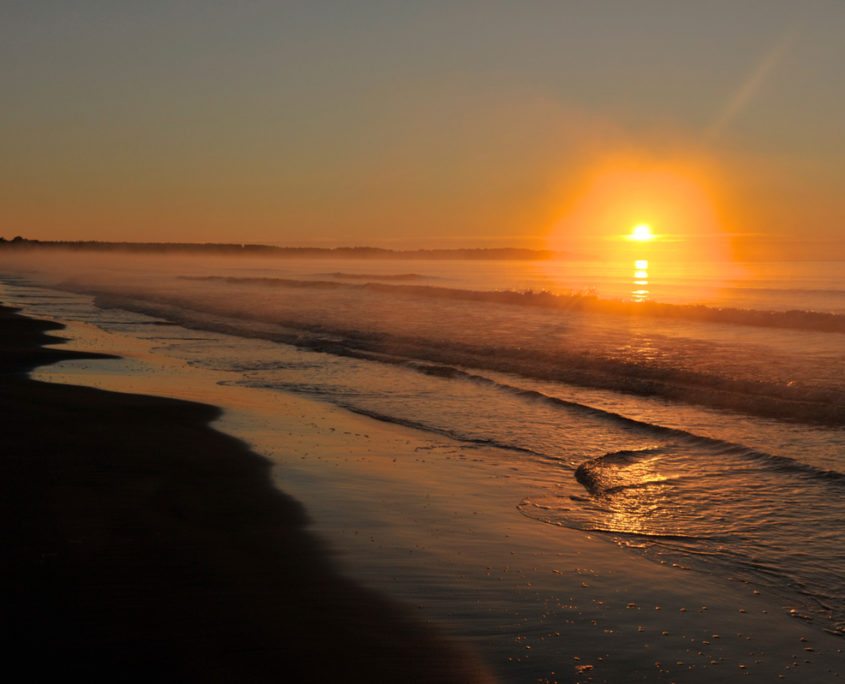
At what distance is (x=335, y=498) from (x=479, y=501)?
161 cm

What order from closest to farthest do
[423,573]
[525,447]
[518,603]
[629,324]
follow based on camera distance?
[518,603] < [423,573] < [525,447] < [629,324]

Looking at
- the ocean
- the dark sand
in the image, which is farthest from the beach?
the ocean

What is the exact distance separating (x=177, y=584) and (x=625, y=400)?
12486 millimetres

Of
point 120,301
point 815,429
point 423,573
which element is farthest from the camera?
point 120,301

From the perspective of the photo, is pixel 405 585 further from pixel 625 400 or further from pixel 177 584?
pixel 625 400

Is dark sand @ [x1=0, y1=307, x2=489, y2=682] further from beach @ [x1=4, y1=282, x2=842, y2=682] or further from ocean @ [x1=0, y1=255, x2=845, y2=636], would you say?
ocean @ [x1=0, y1=255, x2=845, y2=636]

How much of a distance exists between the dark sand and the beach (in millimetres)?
24

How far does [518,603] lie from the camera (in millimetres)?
6312

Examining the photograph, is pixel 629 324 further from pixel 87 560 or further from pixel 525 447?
pixel 87 560

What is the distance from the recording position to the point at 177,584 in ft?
20.7

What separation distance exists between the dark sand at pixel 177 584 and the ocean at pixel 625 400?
9.62ft

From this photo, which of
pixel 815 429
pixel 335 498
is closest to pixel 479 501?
pixel 335 498

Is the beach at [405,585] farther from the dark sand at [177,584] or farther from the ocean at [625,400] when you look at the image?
the ocean at [625,400]

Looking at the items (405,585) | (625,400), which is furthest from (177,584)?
(625,400)
